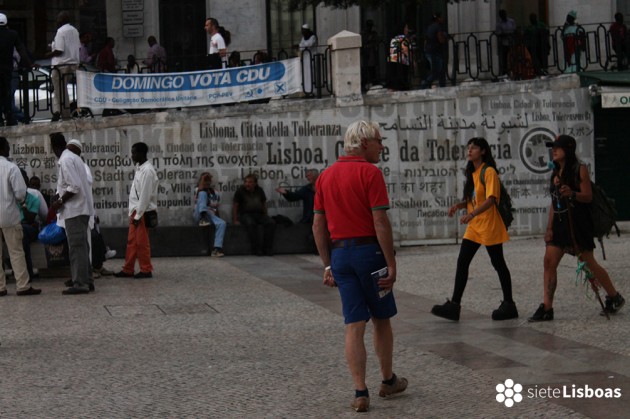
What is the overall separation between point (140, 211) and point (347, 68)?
250 inches

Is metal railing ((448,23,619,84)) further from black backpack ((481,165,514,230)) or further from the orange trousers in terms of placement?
black backpack ((481,165,514,230))

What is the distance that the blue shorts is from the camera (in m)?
7.64

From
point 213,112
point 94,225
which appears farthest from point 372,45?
point 94,225

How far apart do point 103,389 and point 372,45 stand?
46.9ft

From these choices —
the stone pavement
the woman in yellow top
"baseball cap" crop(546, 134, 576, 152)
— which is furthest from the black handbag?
"baseball cap" crop(546, 134, 576, 152)

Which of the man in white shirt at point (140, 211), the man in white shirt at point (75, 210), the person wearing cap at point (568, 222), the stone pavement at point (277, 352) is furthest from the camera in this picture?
the man in white shirt at point (140, 211)

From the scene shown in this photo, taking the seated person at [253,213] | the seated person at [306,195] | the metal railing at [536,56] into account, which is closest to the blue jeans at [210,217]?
the seated person at [253,213]

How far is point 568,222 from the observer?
11.0m

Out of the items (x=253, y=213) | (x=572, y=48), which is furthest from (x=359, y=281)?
(x=572, y=48)

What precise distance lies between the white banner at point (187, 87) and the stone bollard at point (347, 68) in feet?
2.16

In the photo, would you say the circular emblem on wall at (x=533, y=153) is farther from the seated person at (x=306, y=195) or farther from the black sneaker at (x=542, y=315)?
the black sneaker at (x=542, y=315)

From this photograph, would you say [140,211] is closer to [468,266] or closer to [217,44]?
[468,266]

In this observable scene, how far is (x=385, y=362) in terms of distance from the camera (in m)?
7.82

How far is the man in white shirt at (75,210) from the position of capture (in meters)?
13.7
